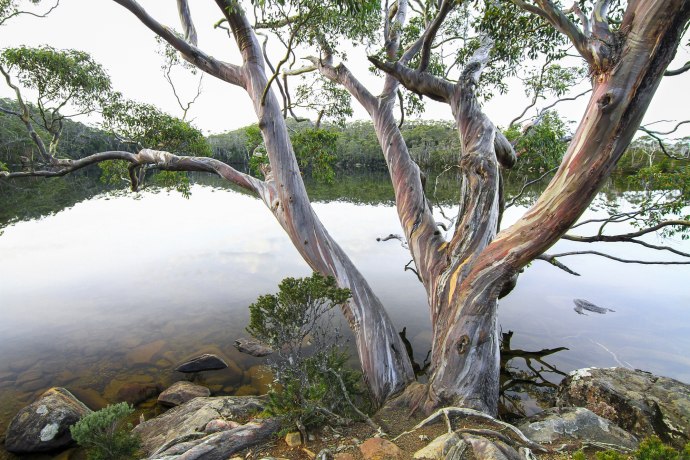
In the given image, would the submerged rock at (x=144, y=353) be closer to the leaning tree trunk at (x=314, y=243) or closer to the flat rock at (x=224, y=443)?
the flat rock at (x=224, y=443)

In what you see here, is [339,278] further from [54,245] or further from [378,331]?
[54,245]

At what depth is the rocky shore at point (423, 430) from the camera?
6.50 feet

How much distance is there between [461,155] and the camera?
3.31m

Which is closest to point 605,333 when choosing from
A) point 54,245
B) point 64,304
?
point 64,304

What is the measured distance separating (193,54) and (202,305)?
16.5ft

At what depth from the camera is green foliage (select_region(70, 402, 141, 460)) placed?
258 cm

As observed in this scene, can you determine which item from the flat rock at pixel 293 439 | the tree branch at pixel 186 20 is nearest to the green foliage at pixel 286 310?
the flat rock at pixel 293 439

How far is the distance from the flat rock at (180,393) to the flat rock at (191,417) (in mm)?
464

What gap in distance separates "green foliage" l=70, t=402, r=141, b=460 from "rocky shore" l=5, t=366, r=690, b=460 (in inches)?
7.1

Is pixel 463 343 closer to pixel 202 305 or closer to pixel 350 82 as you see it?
pixel 350 82

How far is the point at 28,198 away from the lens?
2169 cm

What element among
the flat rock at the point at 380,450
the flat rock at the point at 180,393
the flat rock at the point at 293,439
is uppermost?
the flat rock at the point at 380,450

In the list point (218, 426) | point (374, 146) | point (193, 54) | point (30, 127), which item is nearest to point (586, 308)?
point (218, 426)

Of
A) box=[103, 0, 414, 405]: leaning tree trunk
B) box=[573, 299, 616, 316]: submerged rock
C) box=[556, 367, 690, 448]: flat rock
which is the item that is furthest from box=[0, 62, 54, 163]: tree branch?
box=[573, 299, 616, 316]: submerged rock
